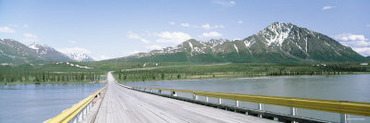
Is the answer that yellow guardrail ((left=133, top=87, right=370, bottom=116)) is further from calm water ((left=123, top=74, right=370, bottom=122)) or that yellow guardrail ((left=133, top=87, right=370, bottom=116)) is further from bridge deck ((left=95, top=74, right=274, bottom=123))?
calm water ((left=123, top=74, right=370, bottom=122))

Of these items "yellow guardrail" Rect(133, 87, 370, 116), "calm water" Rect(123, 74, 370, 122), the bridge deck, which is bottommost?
"calm water" Rect(123, 74, 370, 122)

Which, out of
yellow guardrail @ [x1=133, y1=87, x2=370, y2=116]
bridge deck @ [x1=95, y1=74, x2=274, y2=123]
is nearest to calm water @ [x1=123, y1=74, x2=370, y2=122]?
bridge deck @ [x1=95, y1=74, x2=274, y2=123]

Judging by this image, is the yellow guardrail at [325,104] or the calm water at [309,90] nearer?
the yellow guardrail at [325,104]

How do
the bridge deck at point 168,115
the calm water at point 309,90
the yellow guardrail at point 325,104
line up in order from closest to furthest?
the yellow guardrail at point 325,104, the bridge deck at point 168,115, the calm water at point 309,90

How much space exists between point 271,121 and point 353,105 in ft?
14.6

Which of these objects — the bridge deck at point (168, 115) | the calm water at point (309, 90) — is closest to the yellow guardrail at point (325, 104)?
the bridge deck at point (168, 115)

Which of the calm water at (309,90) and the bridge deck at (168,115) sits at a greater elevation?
the bridge deck at (168,115)

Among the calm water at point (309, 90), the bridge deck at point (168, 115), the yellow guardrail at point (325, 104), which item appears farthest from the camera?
the calm water at point (309, 90)

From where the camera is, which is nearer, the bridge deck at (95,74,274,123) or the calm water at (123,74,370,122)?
the bridge deck at (95,74,274,123)

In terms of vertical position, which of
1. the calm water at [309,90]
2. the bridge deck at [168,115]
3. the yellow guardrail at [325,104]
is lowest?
the calm water at [309,90]

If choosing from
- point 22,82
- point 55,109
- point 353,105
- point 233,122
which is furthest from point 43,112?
point 22,82

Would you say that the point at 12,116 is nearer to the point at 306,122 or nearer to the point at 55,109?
the point at 55,109

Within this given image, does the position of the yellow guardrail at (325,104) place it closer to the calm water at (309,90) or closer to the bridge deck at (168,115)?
the bridge deck at (168,115)

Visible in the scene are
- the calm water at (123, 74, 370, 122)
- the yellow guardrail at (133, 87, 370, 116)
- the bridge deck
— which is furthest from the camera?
the calm water at (123, 74, 370, 122)
